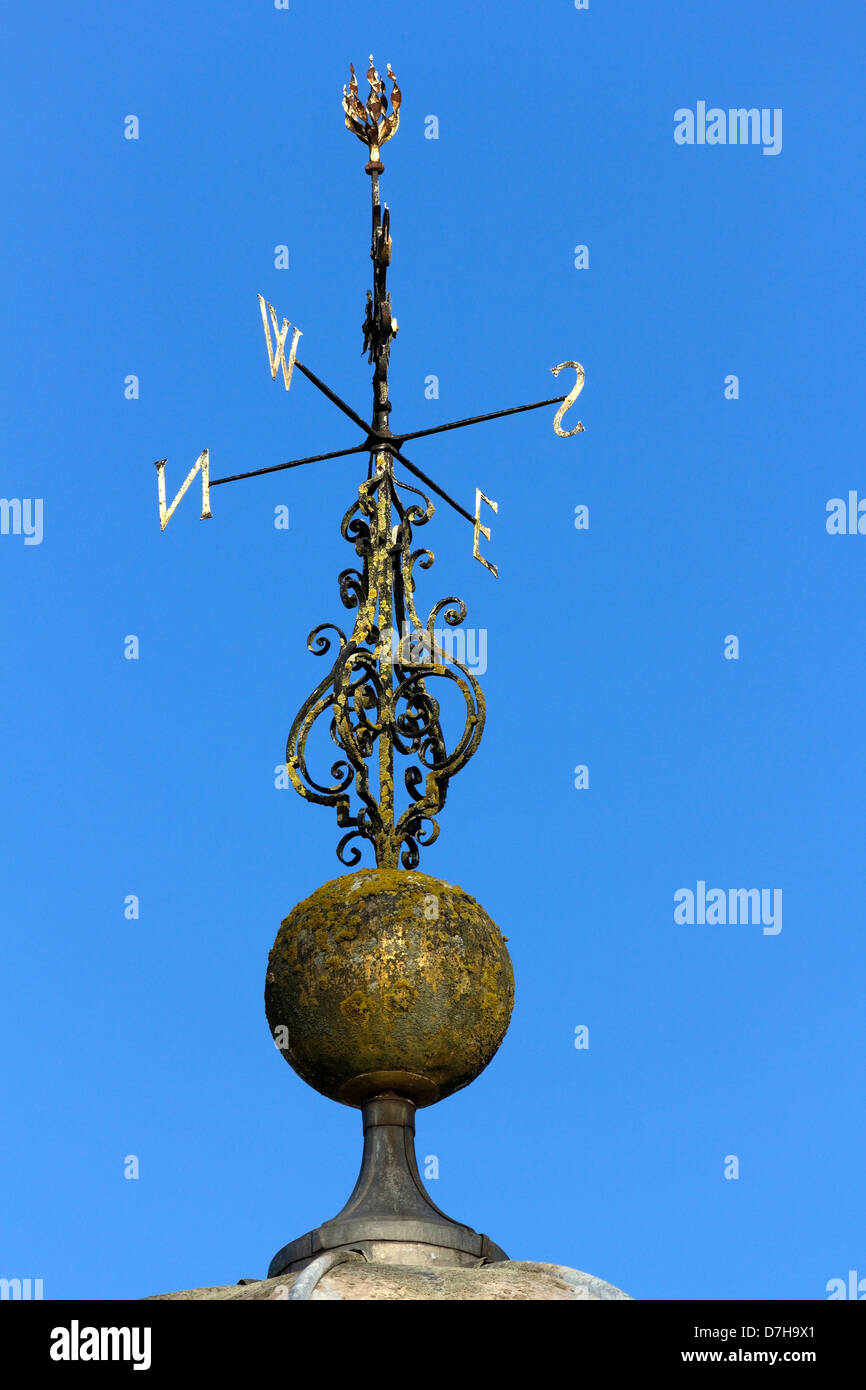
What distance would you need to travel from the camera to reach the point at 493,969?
Result: 49.1 ft

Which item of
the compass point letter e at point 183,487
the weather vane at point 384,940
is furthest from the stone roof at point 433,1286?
the compass point letter e at point 183,487

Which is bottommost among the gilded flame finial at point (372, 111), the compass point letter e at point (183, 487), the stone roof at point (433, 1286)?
the stone roof at point (433, 1286)

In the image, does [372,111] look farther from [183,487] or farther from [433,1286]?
[433,1286]

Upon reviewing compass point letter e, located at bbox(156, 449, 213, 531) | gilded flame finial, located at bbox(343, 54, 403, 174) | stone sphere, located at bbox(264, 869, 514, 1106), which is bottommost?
stone sphere, located at bbox(264, 869, 514, 1106)

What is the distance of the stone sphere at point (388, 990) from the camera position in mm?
14648

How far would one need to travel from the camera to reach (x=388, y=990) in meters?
14.6

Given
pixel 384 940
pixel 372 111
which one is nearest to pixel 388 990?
pixel 384 940

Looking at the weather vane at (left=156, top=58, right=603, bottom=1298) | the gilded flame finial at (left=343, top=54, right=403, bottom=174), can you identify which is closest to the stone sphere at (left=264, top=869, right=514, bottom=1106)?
the weather vane at (left=156, top=58, right=603, bottom=1298)

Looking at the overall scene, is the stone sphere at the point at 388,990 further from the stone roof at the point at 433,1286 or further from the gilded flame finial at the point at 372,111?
the gilded flame finial at the point at 372,111

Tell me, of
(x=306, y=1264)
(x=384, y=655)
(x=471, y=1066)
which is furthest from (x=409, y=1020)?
(x=384, y=655)

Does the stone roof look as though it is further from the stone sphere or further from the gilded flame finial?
the gilded flame finial

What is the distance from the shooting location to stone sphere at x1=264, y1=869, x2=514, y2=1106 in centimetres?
1465

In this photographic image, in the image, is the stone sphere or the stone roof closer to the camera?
the stone roof
